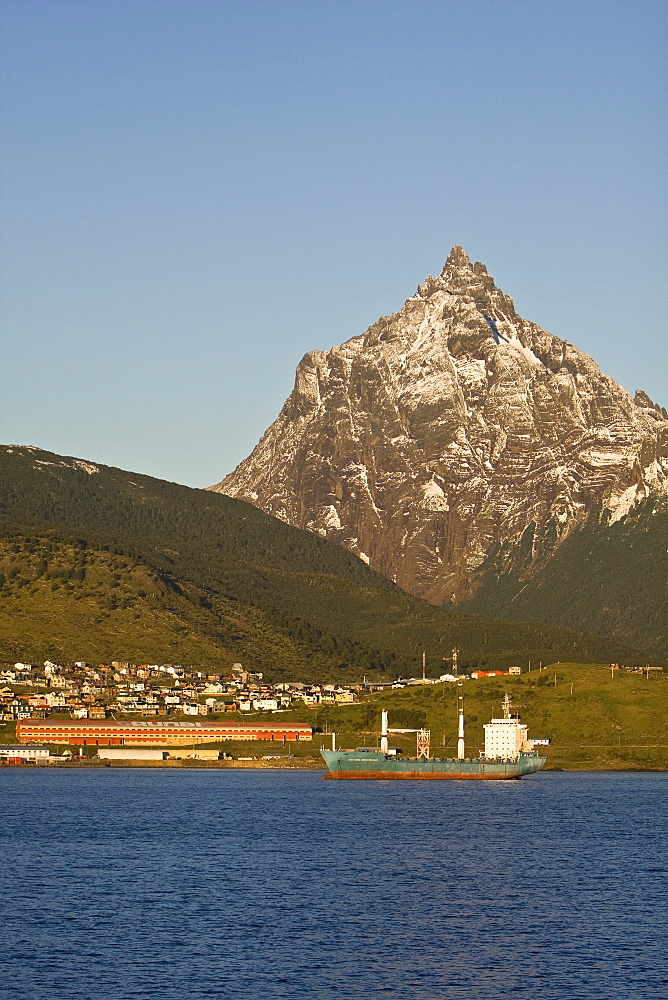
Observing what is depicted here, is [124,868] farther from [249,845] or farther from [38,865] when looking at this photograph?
[249,845]

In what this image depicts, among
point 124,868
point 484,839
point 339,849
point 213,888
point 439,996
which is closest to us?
point 439,996

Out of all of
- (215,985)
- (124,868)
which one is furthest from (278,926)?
(124,868)

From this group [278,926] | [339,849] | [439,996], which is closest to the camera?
[439,996]

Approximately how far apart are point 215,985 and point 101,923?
2326cm

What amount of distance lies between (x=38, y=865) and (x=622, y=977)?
71664 millimetres

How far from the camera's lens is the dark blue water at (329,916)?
100250 mm

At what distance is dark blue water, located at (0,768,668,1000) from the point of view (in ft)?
329

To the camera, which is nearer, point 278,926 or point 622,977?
point 622,977

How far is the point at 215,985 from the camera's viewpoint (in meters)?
99.0

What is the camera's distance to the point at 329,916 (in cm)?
12506

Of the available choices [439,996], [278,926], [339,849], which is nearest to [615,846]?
[339,849]

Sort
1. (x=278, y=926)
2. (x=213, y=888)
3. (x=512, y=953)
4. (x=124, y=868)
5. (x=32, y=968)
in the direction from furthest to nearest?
(x=124, y=868), (x=213, y=888), (x=278, y=926), (x=512, y=953), (x=32, y=968)

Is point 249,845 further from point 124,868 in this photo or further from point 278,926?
point 278,926

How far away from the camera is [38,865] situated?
157 m
